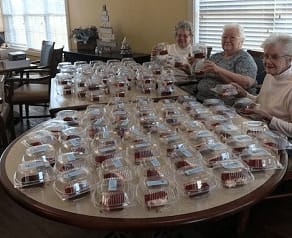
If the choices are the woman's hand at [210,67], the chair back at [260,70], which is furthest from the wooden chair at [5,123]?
the chair back at [260,70]

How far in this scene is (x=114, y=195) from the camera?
1.12 m

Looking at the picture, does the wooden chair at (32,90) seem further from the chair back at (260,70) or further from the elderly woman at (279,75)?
the elderly woman at (279,75)

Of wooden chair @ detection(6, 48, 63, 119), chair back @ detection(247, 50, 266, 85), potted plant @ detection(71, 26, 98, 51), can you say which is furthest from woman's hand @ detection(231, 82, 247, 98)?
potted plant @ detection(71, 26, 98, 51)

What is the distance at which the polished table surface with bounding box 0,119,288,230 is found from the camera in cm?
104

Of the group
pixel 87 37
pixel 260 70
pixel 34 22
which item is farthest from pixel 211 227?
pixel 34 22

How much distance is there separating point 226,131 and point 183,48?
6.34ft

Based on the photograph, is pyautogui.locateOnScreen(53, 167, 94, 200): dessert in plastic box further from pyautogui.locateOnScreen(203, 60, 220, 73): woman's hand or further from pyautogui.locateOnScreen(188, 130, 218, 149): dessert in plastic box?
pyautogui.locateOnScreen(203, 60, 220, 73): woman's hand

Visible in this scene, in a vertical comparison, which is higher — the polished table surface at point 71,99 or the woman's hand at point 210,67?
the woman's hand at point 210,67

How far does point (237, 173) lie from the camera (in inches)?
48.4

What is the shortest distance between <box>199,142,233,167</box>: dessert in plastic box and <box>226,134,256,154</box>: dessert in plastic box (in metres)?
0.04

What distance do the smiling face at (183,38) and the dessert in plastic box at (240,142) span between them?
1.94 m

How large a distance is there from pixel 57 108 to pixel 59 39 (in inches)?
159

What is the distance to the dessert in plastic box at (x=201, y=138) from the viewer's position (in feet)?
4.80

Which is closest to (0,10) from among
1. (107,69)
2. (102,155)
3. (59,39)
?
(59,39)
